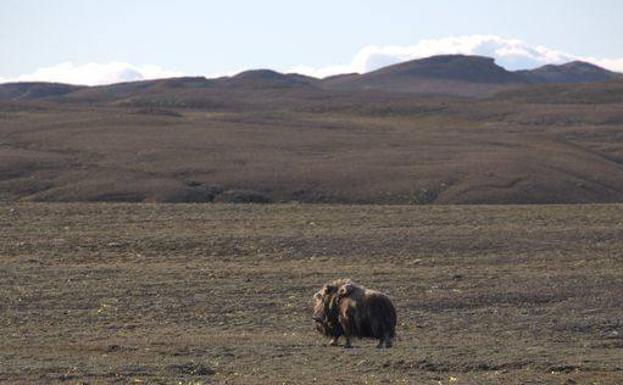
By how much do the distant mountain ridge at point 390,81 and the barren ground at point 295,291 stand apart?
91.8 meters

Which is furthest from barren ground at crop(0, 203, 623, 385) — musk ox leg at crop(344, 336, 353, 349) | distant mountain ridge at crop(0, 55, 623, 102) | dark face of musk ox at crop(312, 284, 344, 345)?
distant mountain ridge at crop(0, 55, 623, 102)

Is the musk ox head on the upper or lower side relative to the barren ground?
upper

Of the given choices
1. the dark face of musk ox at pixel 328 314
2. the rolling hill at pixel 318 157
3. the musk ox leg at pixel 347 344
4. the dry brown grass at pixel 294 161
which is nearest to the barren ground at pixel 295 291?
the musk ox leg at pixel 347 344

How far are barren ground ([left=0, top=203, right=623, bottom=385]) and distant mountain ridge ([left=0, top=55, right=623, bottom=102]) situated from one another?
301ft

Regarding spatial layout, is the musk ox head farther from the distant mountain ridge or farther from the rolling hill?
the distant mountain ridge

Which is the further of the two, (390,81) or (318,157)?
(390,81)

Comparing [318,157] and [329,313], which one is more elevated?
[329,313]

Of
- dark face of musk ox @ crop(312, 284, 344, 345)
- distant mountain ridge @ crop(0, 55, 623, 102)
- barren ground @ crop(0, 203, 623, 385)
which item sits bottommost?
barren ground @ crop(0, 203, 623, 385)

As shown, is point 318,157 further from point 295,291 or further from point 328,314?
point 328,314

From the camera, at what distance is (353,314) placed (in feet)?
56.0

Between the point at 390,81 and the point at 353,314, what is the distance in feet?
485

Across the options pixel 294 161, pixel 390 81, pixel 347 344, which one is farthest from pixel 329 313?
pixel 390 81

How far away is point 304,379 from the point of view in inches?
555

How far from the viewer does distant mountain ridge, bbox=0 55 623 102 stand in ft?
444
